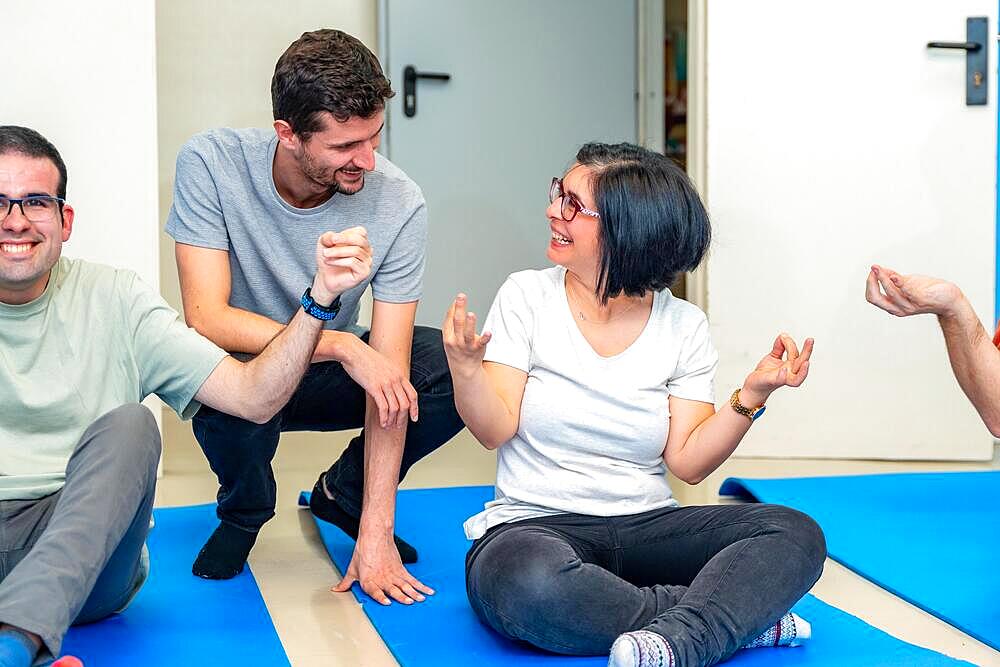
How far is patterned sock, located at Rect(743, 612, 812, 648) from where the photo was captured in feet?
6.34

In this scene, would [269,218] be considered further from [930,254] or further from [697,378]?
[930,254]

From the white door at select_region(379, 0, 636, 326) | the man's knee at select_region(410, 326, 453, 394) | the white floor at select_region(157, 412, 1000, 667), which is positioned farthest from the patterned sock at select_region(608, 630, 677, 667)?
the white door at select_region(379, 0, 636, 326)

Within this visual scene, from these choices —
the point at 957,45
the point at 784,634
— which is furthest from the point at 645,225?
the point at 957,45

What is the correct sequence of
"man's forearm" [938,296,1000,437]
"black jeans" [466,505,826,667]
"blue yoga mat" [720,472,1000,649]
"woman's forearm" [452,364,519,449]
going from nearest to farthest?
1. "black jeans" [466,505,826,667]
2. "woman's forearm" [452,364,519,449]
3. "man's forearm" [938,296,1000,437]
4. "blue yoga mat" [720,472,1000,649]

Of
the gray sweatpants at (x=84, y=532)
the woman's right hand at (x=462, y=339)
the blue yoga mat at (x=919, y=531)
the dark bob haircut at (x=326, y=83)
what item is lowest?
the blue yoga mat at (x=919, y=531)

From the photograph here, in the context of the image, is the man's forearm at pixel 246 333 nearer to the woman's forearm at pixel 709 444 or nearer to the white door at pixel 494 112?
the woman's forearm at pixel 709 444

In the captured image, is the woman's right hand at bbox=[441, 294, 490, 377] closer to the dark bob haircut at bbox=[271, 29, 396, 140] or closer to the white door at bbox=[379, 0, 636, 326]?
the dark bob haircut at bbox=[271, 29, 396, 140]

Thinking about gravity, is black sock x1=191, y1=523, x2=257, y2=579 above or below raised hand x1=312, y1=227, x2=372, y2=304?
below

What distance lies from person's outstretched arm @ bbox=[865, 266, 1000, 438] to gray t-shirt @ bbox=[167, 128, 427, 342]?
88cm

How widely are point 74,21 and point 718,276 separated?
6.45 ft

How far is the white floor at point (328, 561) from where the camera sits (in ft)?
6.58

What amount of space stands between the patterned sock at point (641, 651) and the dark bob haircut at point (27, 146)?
112 centimetres

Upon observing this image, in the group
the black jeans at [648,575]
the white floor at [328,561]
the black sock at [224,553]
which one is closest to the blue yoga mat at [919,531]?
the white floor at [328,561]

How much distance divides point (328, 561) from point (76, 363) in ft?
2.70
